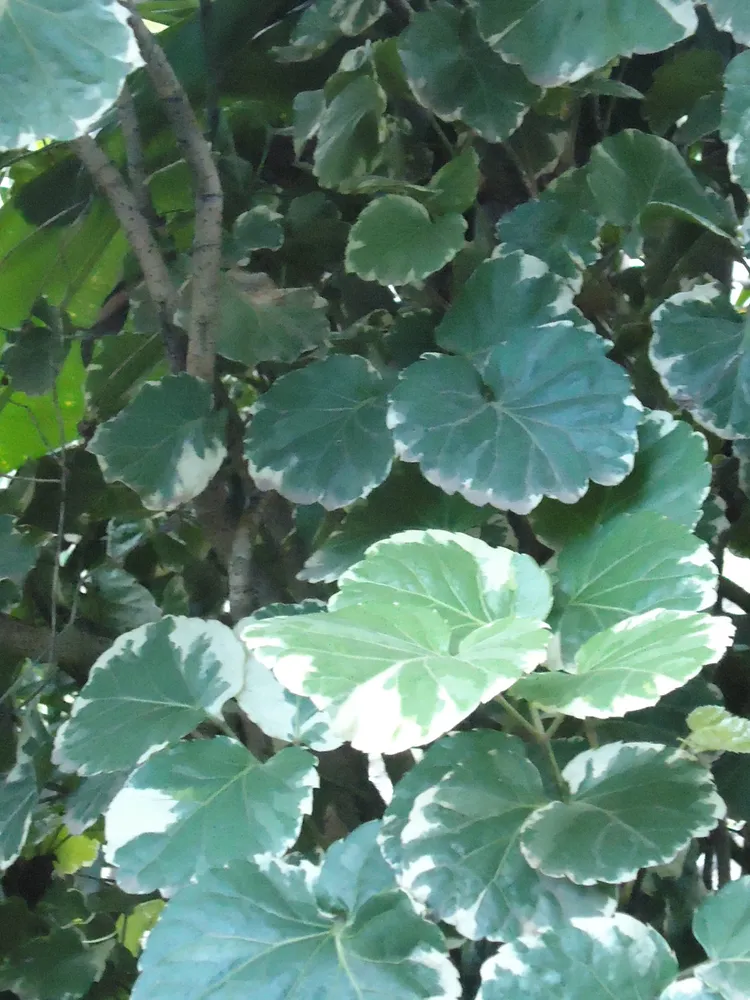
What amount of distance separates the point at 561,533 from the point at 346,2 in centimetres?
36

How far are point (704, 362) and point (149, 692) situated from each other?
374 millimetres

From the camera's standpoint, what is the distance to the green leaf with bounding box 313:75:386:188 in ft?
1.54

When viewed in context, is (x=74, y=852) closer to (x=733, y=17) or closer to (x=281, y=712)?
(x=281, y=712)

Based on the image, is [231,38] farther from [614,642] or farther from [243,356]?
[614,642]

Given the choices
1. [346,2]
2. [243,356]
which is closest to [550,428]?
[243,356]

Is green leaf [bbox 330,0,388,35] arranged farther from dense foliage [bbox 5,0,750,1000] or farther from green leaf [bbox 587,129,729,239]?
green leaf [bbox 587,129,729,239]

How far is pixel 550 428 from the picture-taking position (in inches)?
15.9

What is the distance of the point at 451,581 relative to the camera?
34 cm

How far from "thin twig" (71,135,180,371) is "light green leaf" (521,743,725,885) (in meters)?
0.35

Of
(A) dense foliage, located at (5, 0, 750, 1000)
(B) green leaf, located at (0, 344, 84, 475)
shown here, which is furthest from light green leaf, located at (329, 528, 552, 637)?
(B) green leaf, located at (0, 344, 84, 475)

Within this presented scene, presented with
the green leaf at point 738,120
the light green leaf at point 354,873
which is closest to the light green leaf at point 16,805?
the light green leaf at point 354,873

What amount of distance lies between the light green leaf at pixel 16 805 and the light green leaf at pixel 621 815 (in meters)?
0.34

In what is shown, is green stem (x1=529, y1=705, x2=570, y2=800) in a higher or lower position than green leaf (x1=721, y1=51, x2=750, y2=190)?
lower

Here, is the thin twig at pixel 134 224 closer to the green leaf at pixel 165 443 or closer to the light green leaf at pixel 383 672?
the green leaf at pixel 165 443
